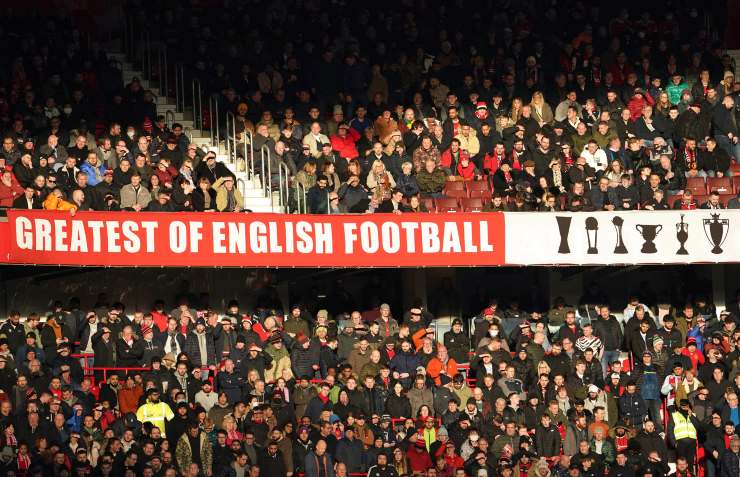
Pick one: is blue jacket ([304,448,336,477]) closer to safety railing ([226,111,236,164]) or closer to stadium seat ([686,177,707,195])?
safety railing ([226,111,236,164])

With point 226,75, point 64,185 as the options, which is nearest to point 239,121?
point 226,75

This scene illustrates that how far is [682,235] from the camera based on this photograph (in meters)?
32.5

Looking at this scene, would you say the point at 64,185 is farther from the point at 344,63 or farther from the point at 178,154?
the point at 344,63

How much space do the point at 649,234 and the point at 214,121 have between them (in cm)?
756

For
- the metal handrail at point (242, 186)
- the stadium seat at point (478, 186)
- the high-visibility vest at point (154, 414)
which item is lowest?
the high-visibility vest at point (154, 414)

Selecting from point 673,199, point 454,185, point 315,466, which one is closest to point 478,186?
point 454,185

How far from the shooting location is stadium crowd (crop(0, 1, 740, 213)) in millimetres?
32438

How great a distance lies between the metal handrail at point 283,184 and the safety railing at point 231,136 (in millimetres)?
1142

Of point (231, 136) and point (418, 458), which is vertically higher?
point (231, 136)

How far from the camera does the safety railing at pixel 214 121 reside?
3472 centimetres

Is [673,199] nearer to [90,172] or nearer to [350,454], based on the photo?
[350,454]

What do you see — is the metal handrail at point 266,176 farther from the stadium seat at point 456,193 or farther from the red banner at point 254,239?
the stadium seat at point 456,193

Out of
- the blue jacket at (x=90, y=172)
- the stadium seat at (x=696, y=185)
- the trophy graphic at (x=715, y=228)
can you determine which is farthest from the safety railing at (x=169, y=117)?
the trophy graphic at (x=715, y=228)

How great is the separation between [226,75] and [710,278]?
853 cm
